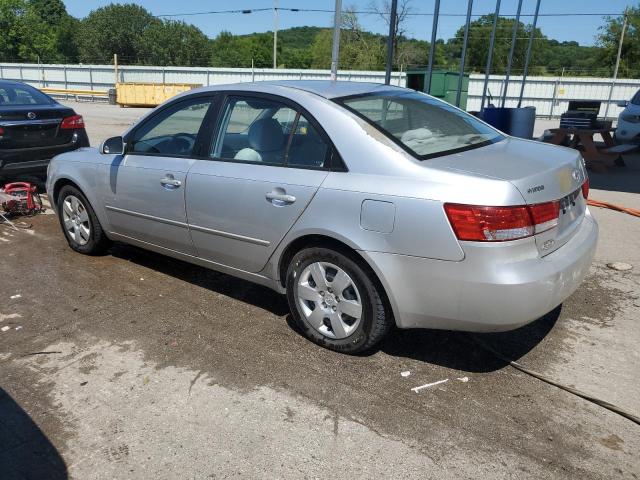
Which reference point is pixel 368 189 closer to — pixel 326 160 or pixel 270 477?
pixel 326 160

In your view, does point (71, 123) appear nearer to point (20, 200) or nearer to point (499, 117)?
point (20, 200)

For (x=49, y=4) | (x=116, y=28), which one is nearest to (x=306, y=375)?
(x=116, y=28)

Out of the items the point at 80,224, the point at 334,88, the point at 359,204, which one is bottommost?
the point at 80,224

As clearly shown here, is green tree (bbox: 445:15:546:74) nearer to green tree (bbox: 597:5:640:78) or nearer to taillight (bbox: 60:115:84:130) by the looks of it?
green tree (bbox: 597:5:640:78)

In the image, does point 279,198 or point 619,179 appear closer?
point 279,198

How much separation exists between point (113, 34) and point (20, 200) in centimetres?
7537

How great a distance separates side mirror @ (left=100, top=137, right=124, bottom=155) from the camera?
452 cm

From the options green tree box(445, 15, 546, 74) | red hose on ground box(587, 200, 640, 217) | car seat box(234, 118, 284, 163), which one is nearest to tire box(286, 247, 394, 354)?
car seat box(234, 118, 284, 163)

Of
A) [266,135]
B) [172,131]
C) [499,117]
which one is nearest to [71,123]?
[172,131]

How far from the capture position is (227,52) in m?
83.9

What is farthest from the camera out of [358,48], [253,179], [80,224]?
[358,48]

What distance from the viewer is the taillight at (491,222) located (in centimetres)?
272

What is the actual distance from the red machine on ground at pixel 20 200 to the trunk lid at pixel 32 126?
72 centimetres

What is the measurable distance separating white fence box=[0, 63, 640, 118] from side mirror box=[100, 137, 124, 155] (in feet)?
72.1
